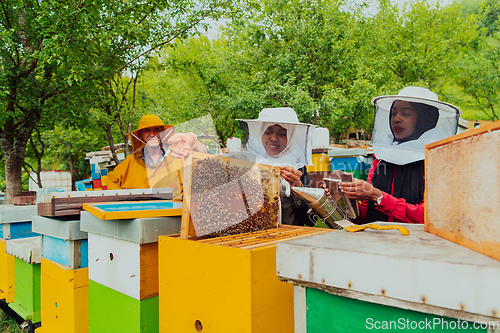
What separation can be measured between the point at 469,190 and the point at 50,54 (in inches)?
182

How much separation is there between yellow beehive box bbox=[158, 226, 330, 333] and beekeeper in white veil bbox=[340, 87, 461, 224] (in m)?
1.06

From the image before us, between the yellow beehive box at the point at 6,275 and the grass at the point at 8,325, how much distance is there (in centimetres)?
58

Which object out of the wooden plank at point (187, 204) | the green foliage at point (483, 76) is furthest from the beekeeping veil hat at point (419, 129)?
the green foliage at point (483, 76)

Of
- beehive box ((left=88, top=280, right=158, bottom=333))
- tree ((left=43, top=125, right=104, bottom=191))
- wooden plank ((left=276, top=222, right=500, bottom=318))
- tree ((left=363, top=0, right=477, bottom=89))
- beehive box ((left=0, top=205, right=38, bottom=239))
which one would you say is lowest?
beehive box ((left=88, top=280, right=158, bottom=333))

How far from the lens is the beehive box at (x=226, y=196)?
1546 mm

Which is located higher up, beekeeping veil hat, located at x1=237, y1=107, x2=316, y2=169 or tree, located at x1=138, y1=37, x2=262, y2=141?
tree, located at x1=138, y1=37, x2=262, y2=141

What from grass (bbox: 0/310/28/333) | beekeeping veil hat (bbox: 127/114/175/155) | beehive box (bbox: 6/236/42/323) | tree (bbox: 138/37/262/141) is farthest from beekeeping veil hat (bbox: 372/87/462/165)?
tree (bbox: 138/37/262/141)

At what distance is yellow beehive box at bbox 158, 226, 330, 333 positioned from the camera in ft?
3.83

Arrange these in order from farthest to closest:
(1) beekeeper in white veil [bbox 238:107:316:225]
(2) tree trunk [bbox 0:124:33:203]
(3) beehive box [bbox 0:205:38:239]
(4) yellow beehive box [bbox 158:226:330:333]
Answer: (2) tree trunk [bbox 0:124:33:203]
(3) beehive box [bbox 0:205:38:239]
(1) beekeeper in white veil [bbox 238:107:316:225]
(4) yellow beehive box [bbox 158:226:330:333]

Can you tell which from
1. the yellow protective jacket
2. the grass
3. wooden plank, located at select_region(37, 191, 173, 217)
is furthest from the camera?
the grass

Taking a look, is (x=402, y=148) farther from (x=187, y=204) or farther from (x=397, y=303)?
(x=397, y=303)

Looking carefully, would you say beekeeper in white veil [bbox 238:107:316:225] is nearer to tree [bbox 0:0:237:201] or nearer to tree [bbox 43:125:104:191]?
tree [bbox 0:0:237:201]

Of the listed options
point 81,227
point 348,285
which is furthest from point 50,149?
point 348,285

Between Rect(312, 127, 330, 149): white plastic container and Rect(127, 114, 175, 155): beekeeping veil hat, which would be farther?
Rect(312, 127, 330, 149): white plastic container
